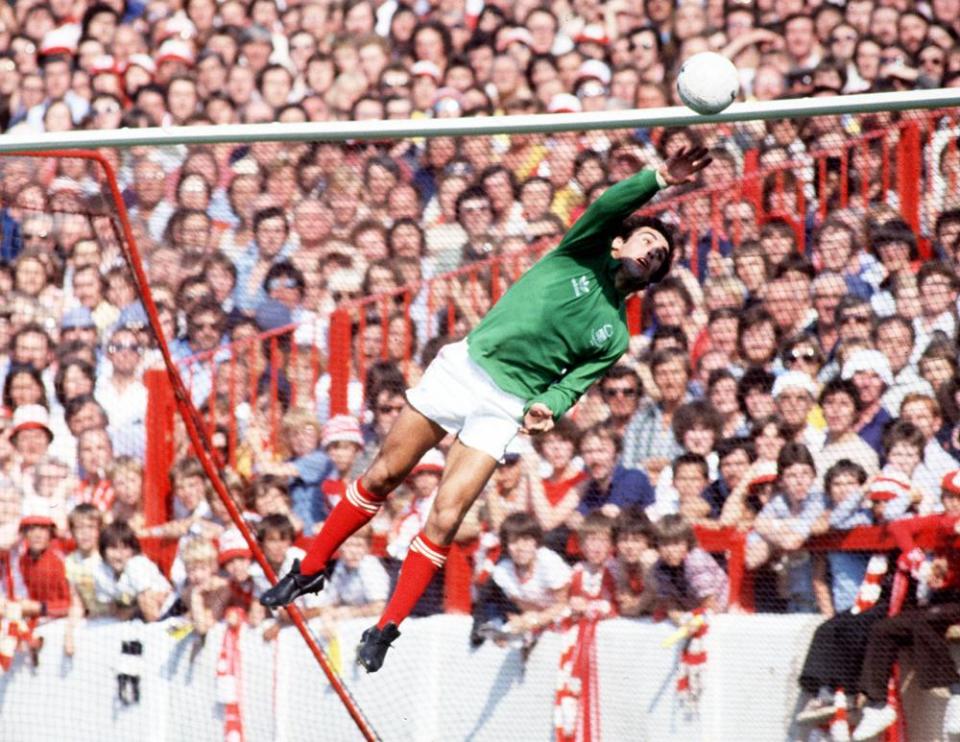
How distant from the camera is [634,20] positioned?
11.3 m

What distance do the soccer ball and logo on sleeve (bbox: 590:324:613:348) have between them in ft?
3.32

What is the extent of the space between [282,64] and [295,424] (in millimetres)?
4484

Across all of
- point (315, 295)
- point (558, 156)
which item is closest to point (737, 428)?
point (558, 156)

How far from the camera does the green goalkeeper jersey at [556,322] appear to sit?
253 inches

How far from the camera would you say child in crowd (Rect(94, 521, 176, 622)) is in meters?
8.14

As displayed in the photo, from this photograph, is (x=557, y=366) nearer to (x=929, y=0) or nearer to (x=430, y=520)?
(x=430, y=520)

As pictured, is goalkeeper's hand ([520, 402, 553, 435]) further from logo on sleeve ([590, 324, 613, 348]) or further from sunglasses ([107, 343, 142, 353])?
sunglasses ([107, 343, 142, 353])

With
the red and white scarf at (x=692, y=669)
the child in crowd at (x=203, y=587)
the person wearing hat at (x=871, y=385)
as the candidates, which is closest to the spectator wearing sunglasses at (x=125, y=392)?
the child in crowd at (x=203, y=587)

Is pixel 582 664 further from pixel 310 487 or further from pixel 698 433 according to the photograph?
pixel 310 487

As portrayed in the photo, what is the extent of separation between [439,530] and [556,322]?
Result: 946mm

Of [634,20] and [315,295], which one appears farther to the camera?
Answer: [634,20]

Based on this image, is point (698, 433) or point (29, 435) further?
point (29, 435)

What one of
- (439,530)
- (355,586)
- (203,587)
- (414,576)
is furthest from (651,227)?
(203,587)

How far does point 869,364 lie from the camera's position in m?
7.55
